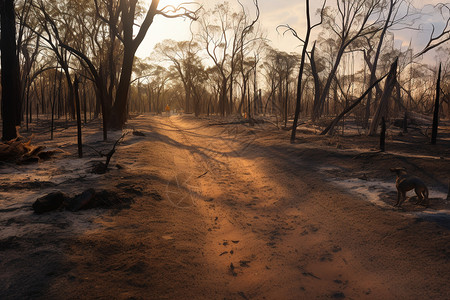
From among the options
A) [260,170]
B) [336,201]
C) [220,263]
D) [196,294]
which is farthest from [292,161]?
[196,294]

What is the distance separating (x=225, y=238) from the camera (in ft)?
11.0

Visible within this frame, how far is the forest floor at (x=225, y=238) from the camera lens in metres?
2.28

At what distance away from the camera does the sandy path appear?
241 cm

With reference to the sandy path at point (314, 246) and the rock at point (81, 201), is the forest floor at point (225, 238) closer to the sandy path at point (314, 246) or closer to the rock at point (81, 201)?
the sandy path at point (314, 246)

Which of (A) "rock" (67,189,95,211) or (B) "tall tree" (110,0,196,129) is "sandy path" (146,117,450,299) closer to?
A: (A) "rock" (67,189,95,211)

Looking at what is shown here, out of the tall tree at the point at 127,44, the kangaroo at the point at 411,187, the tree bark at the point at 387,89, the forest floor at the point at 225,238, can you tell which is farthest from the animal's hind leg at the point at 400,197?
the tall tree at the point at 127,44

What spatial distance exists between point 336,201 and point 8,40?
9.01 m

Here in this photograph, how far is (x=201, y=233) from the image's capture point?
3445 mm

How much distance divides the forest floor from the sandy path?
0.01 meters

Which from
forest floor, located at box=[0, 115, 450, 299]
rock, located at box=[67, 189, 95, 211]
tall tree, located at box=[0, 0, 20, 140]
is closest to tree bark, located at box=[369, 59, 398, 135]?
forest floor, located at box=[0, 115, 450, 299]

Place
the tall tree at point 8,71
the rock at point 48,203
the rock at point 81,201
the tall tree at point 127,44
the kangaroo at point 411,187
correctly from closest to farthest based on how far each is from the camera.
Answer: the rock at point 48,203
the rock at point 81,201
the kangaroo at point 411,187
the tall tree at point 8,71
the tall tree at point 127,44

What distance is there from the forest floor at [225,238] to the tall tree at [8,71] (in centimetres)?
248

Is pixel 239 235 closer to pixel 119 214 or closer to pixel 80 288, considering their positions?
pixel 119 214

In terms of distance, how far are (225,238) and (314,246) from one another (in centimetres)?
103
